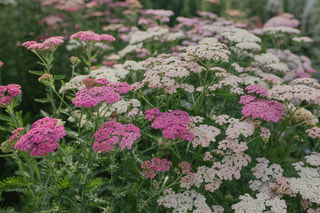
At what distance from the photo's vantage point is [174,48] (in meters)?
4.05

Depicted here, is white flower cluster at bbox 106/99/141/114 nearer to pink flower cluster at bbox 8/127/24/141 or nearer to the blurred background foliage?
pink flower cluster at bbox 8/127/24/141

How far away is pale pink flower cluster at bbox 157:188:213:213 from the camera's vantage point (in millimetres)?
2041

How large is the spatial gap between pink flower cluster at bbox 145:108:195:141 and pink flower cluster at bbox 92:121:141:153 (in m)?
0.18

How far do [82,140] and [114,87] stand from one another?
1.79 ft

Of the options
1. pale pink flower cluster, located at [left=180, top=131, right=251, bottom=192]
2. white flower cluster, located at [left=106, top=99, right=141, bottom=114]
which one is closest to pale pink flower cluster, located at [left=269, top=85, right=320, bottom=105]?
pale pink flower cluster, located at [left=180, top=131, right=251, bottom=192]

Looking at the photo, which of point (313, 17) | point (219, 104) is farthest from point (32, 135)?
point (313, 17)

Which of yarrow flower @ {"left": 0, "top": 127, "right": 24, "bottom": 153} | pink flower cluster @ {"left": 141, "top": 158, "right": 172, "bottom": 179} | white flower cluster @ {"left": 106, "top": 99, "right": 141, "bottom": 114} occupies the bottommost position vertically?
pink flower cluster @ {"left": 141, "top": 158, "right": 172, "bottom": 179}

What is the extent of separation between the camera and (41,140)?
5.51ft

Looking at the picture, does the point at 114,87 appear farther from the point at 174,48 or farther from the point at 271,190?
the point at 174,48

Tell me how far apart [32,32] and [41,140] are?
401 centimetres

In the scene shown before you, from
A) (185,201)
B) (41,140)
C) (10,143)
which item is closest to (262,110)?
(185,201)

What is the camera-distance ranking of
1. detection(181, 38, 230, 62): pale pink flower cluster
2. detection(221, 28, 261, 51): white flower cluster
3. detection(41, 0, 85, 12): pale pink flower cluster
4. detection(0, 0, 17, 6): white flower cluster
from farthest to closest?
1. detection(41, 0, 85, 12): pale pink flower cluster
2. detection(0, 0, 17, 6): white flower cluster
3. detection(221, 28, 261, 51): white flower cluster
4. detection(181, 38, 230, 62): pale pink flower cluster

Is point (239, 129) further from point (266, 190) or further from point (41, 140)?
point (41, 140)

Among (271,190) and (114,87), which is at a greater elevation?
(114,87)
